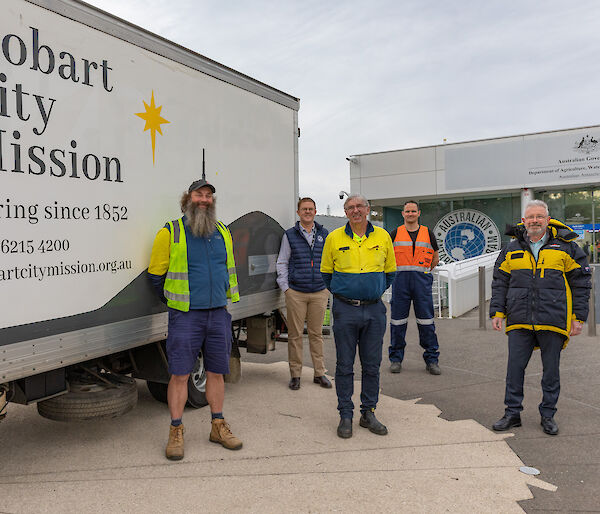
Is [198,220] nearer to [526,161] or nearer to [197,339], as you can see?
[197,339]

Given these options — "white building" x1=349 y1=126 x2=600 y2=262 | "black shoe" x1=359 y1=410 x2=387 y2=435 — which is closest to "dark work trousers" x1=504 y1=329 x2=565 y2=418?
"black shoe" x1=359 y1=410 x2=387 y2=435

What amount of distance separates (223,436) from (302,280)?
1.75 meters

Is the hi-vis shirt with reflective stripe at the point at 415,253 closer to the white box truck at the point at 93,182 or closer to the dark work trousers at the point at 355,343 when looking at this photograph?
the dark work trousers at the point at 355,343

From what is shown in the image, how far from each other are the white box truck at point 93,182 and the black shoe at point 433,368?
2.39 meters

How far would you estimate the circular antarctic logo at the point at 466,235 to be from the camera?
19250 mm

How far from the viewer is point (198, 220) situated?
3.48 m

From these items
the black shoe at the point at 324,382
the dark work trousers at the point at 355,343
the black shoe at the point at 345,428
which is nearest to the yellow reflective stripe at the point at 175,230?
the dark work trousers at the point at 355,343

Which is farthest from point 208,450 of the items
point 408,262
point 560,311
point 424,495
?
point 408,262

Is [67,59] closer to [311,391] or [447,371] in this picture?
[311,391]

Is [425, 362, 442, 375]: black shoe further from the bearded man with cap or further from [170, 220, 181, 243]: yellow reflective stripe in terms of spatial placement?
[170, 220, 181, 243]: yellow reflective stripe

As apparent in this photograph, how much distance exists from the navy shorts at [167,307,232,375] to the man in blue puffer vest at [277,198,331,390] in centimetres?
133

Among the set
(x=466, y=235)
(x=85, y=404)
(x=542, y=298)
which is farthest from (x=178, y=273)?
(x=466, y=235)

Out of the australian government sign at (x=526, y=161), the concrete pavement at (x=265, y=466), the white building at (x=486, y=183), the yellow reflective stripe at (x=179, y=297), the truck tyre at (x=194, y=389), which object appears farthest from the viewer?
the white building at (x=486, y=183)

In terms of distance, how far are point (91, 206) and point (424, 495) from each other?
101 inches
